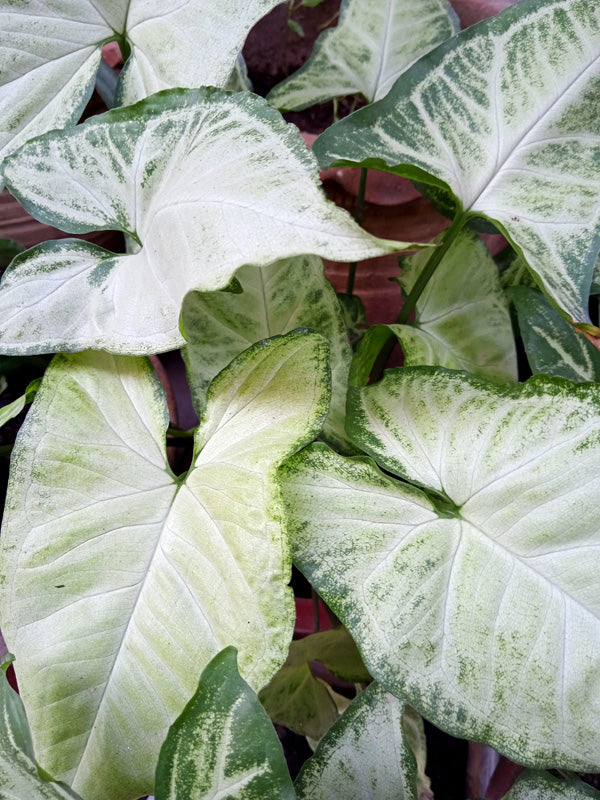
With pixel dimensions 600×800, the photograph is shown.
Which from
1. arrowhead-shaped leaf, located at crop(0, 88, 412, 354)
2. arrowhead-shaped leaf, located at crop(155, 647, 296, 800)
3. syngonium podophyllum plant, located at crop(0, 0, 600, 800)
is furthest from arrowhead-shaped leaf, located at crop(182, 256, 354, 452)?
arrowhead-shaped leaf, located at crop(155, 647, 296, 800)

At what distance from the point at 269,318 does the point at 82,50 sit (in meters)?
0.38

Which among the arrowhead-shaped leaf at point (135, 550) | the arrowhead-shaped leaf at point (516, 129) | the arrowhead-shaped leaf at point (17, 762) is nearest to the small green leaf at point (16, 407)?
the arrowhead-shaped leaf at point (135, 550)

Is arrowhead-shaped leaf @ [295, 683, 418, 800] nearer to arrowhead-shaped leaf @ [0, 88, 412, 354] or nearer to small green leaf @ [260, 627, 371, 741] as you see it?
small green leaf @ [260, 627, 371, 741]

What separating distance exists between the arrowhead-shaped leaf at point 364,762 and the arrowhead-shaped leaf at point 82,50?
67 cm

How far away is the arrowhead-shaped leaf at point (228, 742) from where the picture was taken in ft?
1.37

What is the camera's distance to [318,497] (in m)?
0.58

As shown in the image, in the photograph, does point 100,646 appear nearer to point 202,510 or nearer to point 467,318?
point 202,510

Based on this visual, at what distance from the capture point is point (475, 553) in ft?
1.84

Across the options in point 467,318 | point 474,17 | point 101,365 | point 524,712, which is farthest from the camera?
point 474,17

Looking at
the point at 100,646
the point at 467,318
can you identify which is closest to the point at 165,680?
the point at 100,646

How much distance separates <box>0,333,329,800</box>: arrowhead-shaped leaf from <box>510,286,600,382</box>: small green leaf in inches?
11.2

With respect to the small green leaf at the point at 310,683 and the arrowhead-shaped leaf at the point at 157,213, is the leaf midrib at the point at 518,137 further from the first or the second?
the small green leaf at the point at 310,683

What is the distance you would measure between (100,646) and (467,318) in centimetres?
56

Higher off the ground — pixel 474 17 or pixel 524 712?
pixel 474 17
